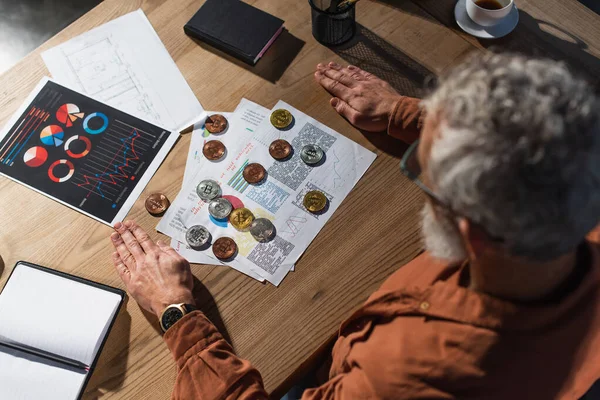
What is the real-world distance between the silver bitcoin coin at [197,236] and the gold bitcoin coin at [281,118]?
306mm

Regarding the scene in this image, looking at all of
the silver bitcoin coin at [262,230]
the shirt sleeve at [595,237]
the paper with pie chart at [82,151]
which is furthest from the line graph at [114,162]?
the shirt sleeve at [595,237]

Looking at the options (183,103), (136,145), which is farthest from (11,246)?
(183,103)

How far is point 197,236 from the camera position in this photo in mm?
1139

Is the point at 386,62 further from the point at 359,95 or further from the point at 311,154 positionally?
the point at 311,154

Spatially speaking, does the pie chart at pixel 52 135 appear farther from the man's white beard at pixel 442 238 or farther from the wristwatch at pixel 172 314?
the man's white beard at pixel 442 238

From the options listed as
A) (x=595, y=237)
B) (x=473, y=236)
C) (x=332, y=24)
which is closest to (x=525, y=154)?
(x=473, y=236)

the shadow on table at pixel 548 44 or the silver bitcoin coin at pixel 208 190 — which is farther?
the shadow on table at pixel 548 44

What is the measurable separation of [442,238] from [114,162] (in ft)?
2.62

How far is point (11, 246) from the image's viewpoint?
1.15 meters

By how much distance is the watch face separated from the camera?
103 cm

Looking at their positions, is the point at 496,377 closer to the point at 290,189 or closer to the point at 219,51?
the point at 290,189

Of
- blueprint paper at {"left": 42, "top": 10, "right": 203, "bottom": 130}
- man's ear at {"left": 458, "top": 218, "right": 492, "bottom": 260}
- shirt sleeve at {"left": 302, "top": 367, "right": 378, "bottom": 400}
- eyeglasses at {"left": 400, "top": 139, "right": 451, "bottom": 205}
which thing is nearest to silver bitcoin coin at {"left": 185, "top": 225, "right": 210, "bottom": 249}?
blueprint paper at {"left": 42, "top": 10, "right": 203, "bottom": 130}

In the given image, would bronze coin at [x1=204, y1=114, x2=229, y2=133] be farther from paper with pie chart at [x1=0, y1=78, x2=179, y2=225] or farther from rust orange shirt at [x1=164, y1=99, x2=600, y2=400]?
rust orange shirt at [x1=164, y1=99, x2=600, y2=400]

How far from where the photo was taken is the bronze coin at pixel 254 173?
1190 mm
